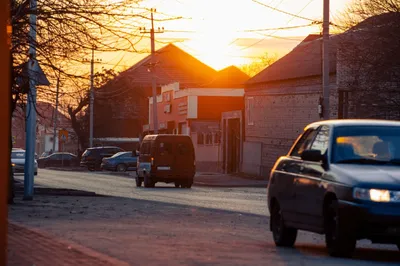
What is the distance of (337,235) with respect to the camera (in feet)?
37.9

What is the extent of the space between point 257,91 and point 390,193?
50958mm

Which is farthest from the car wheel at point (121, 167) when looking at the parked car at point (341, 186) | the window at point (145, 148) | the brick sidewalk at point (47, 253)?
the brick sidewalk at point (47, 253)

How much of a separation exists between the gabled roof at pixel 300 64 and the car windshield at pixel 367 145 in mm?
38553

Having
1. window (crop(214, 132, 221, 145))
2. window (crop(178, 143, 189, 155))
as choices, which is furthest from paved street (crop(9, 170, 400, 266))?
window (crop(214, 132, 221, 145))

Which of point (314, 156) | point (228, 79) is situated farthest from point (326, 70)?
point (228, 79)

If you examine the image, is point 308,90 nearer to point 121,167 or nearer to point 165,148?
point 165,148

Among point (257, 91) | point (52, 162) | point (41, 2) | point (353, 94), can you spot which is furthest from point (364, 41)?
point (52, 162)

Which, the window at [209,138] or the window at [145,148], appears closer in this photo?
the window at [145,148]

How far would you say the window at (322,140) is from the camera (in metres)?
12.7

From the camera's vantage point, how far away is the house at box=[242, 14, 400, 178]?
41225 millimetres

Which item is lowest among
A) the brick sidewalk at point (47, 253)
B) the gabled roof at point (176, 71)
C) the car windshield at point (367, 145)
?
the brick sidewalk at point (47, 253)

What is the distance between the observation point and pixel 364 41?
41.1 metres

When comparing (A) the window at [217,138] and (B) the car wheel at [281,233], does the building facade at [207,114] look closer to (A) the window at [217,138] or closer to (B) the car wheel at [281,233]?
(A) the window at [217,138]

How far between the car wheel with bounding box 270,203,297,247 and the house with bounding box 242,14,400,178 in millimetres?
27031
